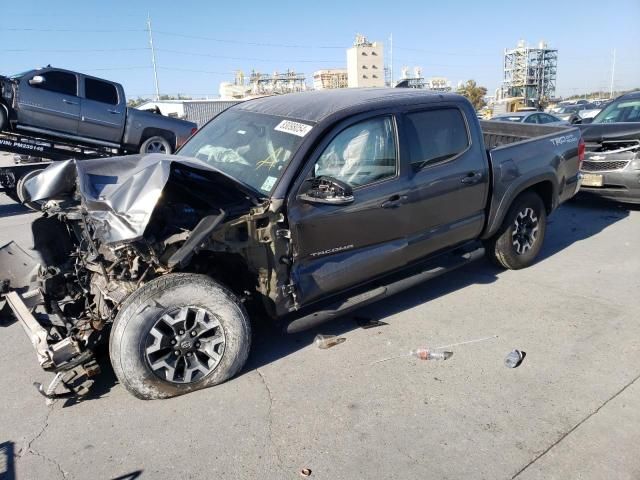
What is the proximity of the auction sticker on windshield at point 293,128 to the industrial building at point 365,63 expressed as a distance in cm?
5209

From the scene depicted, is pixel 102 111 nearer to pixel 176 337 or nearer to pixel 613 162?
pixel 176 337

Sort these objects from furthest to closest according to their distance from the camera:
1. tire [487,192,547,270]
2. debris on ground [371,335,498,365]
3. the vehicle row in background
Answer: the vehicle row in background
tire [487,192,547,270]
debris on ground [371,335,498,365]

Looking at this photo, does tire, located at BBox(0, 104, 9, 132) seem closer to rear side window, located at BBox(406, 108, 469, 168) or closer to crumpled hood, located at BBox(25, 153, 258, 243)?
crumpled hood, located at BBox(25, 153, 258, 243)

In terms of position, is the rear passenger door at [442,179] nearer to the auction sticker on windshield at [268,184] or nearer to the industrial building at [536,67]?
the auction sticker on windshield at [268,184]

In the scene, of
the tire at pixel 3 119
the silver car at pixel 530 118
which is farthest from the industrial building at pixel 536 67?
the tire at pixel 3 119

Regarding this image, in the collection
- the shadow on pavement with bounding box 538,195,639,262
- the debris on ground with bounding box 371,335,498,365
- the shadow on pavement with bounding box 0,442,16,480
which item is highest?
the shadow on pavement with bounding box 0,442,16,480

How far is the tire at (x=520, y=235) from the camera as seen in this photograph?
523 cm

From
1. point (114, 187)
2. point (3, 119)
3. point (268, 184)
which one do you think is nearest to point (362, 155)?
point (268, 184)

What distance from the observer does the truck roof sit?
388cm

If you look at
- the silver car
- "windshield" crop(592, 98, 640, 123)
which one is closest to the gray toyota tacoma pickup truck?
"windshield" crop(592, 98, 640, 123)

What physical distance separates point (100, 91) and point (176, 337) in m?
10.5

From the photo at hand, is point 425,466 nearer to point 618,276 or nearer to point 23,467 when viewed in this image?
point 23,467

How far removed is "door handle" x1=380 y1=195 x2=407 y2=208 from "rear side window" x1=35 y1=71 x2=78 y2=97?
10.1m

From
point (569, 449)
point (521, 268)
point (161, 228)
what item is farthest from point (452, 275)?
point (161, 228)
